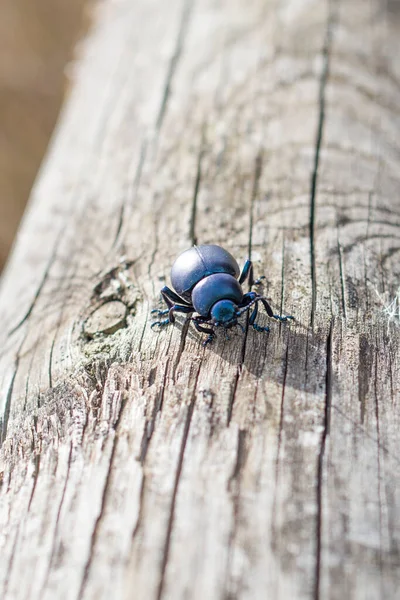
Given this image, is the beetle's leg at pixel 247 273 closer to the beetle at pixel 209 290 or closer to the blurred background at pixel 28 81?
the beetle at pixel 209 290

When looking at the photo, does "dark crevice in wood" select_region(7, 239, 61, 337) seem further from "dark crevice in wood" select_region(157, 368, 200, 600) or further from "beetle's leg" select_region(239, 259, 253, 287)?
"dark crevice in wood" select_region(157, 368, 200, 600)

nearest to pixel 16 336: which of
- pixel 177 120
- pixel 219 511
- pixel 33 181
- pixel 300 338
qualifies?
pixel 300 338

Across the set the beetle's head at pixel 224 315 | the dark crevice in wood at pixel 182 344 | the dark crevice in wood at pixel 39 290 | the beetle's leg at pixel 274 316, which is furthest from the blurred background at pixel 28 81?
the beetle's leg at pixel 274 316

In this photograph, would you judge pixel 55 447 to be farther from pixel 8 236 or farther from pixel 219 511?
pixel 8 236

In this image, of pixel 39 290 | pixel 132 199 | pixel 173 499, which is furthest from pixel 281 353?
pixel 132 199

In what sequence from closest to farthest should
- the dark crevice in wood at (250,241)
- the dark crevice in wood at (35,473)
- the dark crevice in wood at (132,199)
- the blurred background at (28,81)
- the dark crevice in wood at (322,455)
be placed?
the dark crevice in wood at (322,455) < the dark crevice in wood at (35,473) < the dark crevice in wood at (250,241) < the dark crevice in wood at (132,199) < the blurred background at (28,81)

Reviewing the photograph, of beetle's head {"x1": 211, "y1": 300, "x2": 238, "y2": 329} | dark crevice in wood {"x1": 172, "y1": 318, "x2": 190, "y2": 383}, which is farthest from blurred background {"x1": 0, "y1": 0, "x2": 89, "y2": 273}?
beetle's head {"x1": 211, "y1": 300, "x2": 238, "y2": 329}

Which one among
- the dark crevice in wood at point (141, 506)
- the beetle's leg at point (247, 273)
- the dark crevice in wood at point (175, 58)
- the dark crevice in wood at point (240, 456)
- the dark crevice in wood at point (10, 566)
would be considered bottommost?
the dark crevice in wood at point (10, 566)
